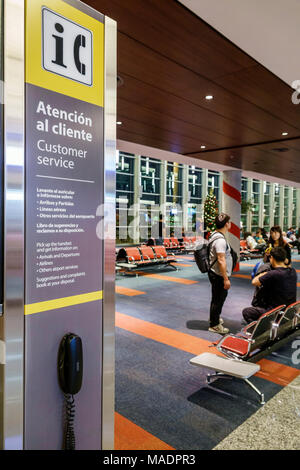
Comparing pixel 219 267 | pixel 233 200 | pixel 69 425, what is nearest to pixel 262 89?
pixel 219 267

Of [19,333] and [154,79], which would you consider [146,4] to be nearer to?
[154,79]

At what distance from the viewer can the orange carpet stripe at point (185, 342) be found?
13.1 ft

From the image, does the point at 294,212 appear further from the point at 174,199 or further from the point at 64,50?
the point at 64,50

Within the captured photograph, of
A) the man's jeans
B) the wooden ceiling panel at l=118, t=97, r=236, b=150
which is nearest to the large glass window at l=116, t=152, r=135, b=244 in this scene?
the wooden ceiling panel at l=118, t=97, r=236, b=150

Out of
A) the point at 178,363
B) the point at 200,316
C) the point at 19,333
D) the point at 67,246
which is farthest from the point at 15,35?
the point at 200,316

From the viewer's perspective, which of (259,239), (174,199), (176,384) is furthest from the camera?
(174,199)

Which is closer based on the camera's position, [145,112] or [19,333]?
[19,333]

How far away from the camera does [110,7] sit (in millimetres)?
2977

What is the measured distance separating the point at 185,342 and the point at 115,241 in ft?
11.8

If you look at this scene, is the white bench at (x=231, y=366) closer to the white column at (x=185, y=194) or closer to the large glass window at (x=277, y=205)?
the white column at (x=185, y=194)

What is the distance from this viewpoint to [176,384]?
3771mm

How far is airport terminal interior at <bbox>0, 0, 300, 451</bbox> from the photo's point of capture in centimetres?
145

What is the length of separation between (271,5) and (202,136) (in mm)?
5073

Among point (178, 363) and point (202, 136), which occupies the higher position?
point (202, 136)
